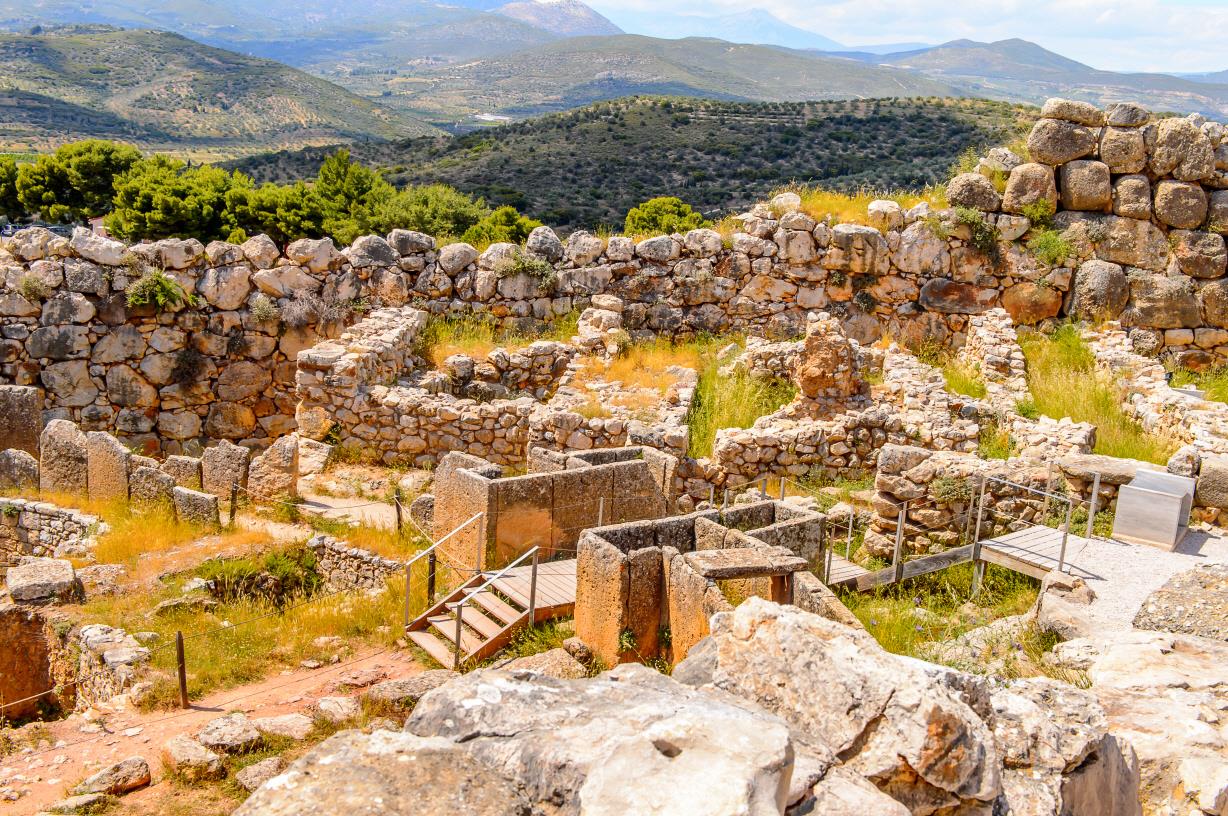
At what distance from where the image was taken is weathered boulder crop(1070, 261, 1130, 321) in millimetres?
15617

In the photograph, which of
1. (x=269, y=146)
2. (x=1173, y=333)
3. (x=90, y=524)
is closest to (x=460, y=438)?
(x=90, y=524)

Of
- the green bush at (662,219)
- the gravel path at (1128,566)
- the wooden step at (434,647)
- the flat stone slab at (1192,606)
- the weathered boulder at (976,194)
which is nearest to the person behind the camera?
the flat stone slab at (1192,606)

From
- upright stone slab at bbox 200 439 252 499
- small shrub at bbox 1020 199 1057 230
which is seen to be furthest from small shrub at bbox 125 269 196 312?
small shrub at bbox 1020 199 1057 230

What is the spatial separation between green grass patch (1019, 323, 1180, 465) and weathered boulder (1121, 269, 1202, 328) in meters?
1.04

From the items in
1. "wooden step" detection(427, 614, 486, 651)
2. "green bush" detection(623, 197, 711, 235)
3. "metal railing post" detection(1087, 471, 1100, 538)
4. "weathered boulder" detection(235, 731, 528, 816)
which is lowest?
"wooden step" detection(427, 614, 486, 651)

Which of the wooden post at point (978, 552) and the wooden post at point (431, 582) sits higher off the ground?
the wooden post at point (978, 552)

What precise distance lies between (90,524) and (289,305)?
4.85m

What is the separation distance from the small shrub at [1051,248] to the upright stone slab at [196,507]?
501 inches

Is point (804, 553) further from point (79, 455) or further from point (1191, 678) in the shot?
point (79, 455)

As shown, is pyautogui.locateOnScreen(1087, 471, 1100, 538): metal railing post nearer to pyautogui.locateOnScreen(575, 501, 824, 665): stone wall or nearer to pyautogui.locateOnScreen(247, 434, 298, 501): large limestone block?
pyautogui.locateOnScreen(575, 501, 824, 665): stone wall

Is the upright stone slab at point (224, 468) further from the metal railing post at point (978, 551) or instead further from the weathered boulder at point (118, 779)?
the metal railing post at point (978, 551)

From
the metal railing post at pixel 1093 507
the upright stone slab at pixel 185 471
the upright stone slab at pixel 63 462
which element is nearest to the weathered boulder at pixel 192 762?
the upright stone slab at pixel 185 471

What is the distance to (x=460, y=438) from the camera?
43.8 ft

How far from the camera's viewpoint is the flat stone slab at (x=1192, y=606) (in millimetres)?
6660
